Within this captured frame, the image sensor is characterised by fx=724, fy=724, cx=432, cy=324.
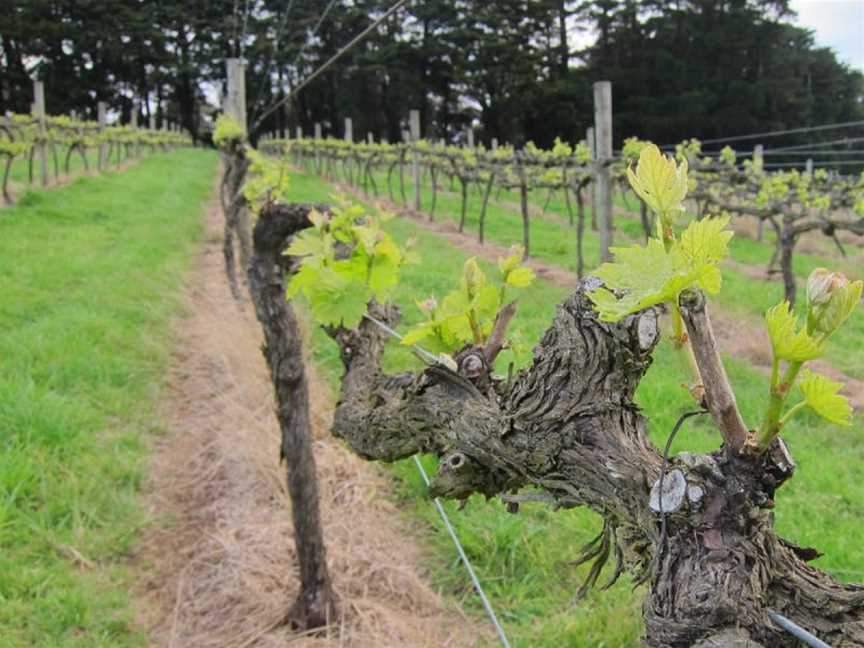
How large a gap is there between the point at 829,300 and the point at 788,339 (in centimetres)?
5

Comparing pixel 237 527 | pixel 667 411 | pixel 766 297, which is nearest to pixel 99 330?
pixel 237 527

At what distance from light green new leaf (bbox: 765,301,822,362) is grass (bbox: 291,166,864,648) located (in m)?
1.65

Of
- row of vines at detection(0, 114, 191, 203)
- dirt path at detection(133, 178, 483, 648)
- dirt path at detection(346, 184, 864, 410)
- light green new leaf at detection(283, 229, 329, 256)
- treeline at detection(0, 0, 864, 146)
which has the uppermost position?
treeline at detection(0, 0, 864, 146)

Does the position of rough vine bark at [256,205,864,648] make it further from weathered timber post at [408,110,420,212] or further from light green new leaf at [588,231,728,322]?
weathered timber post at [408,110,420,212]

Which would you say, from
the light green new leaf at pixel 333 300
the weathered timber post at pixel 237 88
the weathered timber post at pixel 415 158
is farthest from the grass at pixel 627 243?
the weathered timber post at pixel 237 88

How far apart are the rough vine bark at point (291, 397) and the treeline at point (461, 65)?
1794 cm

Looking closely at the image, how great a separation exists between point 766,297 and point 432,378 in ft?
28.5

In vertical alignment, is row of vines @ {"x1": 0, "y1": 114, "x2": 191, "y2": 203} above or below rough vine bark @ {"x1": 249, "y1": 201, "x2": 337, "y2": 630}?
above

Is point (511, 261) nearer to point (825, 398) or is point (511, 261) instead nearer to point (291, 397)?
point (825, 398)

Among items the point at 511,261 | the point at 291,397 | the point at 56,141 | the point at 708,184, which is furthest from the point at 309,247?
the point at 56,141

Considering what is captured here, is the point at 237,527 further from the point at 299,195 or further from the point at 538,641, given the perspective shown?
the point at 299,195

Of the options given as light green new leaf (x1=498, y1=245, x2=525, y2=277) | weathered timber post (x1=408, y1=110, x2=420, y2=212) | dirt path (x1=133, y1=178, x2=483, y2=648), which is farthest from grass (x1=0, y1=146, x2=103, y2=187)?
light green new leaf (x1=498, y1=245, x2=525, y2=277)

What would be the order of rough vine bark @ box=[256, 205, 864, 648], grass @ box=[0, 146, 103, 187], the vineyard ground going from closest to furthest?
rough vine bark @ box=[256, 205, 864, 648] → the vineyard ground → grass @ box=[0, 146, 103, 187]

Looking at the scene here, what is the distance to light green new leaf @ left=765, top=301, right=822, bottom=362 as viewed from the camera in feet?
2.25
